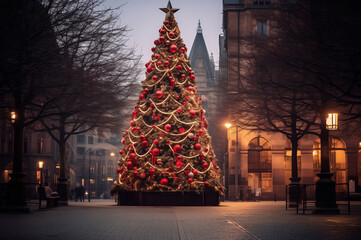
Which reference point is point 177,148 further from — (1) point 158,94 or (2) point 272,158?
(2) point 272,158

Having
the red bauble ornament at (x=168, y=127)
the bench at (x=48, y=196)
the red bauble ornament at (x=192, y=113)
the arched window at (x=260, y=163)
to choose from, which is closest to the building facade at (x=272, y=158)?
the arched window at (x=260, y=163)

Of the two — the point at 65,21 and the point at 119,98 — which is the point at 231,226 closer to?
the point at 65,21

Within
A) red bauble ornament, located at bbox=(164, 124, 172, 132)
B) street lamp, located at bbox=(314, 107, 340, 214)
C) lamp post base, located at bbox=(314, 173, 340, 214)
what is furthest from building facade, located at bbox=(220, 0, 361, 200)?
lamp post base, located at bbox=(314, 173, 340, 214)

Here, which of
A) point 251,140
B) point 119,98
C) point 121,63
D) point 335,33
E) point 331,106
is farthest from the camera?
point 251,140

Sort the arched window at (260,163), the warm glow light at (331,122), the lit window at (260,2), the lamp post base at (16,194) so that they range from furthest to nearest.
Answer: the lit window at (260,2), the arched window at (260,163), the warm glow light at (331,122), the lamp post base at (16,194)

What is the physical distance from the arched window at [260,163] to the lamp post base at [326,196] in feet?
92.4

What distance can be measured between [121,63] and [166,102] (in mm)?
3111

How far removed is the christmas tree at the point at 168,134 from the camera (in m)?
25.8

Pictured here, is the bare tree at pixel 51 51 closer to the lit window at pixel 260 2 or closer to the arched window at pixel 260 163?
the arched window at pixel 260 163

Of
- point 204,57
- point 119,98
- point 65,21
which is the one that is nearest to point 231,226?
point 65,21

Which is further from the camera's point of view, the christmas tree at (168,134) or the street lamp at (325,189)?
the christmas tree at (168,134)

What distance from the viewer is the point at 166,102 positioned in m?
27.0

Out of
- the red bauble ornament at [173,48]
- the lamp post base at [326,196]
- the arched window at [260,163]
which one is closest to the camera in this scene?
the lamp post base at [326,196]

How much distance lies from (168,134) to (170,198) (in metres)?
3.10
